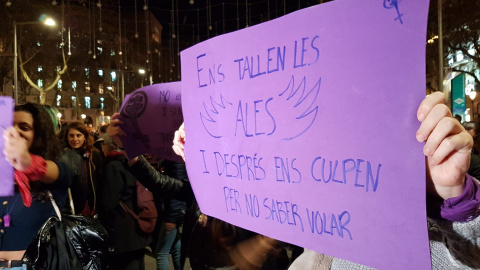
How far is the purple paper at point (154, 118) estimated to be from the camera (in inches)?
113

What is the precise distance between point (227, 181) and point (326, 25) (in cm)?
77

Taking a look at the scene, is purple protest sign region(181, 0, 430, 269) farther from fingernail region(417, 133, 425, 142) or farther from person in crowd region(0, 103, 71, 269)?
person in crowd region(0, 103, 71, 269)

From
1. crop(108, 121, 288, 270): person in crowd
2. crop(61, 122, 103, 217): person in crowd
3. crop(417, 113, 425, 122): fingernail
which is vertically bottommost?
crop(108, 121, 288, 270): person in crowd

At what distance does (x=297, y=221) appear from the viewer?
1.43 meters

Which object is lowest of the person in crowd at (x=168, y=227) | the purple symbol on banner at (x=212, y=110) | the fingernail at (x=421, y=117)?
the person in crowd at (x=168, y=227)

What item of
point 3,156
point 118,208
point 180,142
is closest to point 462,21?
point 118,208

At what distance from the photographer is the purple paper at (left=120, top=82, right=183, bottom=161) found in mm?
2873

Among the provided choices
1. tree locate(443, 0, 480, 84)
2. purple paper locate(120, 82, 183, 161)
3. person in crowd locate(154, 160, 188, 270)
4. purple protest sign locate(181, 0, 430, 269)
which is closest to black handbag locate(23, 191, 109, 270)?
purple paper locate(120, 82, 183, 161)

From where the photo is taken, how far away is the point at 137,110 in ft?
9.94

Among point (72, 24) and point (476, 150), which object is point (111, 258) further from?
point (72, 24)

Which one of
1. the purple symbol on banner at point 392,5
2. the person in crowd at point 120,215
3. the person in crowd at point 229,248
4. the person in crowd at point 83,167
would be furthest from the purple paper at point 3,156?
the purple symbol on banner at point 392,5

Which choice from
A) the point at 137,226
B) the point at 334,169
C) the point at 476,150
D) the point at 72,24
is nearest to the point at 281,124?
the point at 334,169

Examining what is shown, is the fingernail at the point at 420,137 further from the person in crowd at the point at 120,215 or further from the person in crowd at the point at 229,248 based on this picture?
the person in crowd at the point at 120,215

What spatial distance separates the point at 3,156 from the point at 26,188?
0.24 m
